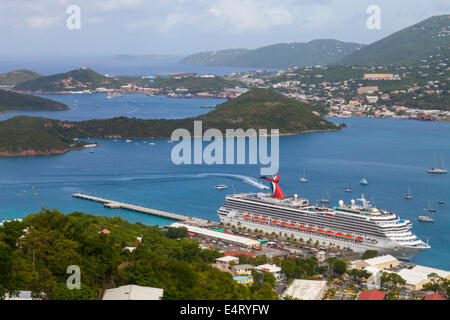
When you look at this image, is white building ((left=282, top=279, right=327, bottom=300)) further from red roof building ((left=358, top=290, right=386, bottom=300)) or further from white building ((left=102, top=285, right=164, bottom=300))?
white building ((left=102, top=285, right=164, bottom=300))

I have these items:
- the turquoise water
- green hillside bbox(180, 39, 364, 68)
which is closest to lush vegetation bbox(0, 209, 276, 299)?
the turquoise water

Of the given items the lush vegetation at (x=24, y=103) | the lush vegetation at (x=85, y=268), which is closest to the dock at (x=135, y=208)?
the lush vegetation at (x=85, y=268)

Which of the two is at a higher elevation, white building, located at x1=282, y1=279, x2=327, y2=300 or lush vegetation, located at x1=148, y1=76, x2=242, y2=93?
lush vegetation, located at x1=148, y1=76, x2=242, y2=93

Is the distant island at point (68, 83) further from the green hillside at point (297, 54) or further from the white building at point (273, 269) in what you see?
the white building at point (273, 269)

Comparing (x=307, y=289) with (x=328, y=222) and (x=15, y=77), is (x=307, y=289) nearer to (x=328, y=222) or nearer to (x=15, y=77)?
(x=328, y=222)

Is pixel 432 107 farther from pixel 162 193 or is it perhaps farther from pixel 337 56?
pixel 337 56

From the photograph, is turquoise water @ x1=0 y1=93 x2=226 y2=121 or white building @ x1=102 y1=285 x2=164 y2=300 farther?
turquoise water @ x1=0 y1=93 x2=226 y2=121
